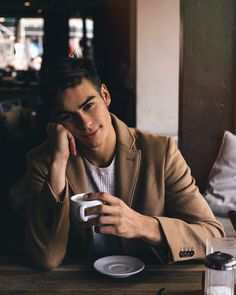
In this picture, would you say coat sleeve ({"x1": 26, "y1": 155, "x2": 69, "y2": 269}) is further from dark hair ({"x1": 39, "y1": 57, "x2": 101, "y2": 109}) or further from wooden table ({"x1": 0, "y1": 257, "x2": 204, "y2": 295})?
dark hair ({"x1": 39, "y1": 57, "x2": 101, "y2": 109})

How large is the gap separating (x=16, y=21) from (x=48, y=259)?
11.9 m

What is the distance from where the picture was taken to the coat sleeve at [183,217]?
5.33ft

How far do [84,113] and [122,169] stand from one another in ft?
0.85

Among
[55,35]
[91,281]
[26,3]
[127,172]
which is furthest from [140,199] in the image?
[26,3]

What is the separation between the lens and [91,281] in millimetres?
1491

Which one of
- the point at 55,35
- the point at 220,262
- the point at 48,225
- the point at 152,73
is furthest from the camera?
the point at 55,35

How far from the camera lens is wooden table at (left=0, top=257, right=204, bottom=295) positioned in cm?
142

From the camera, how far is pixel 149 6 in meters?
5.29

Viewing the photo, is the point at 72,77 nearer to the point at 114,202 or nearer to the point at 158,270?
the point at 114,202

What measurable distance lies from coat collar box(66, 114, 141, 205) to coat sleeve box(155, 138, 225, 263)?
123mm

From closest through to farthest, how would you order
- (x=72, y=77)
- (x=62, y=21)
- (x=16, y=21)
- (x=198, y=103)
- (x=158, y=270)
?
1. (x=158, y=270)
2. (x=72, y=77)
3. (x=198, y=103)
4. (x=62, y=21)
5. (x=16, y=21)

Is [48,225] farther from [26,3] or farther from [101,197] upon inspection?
[26,3]

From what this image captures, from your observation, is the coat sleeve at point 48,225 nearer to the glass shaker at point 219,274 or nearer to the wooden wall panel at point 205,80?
the glass shaker at point 219,274

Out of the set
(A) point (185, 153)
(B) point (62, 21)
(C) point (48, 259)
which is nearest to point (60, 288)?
(C) point (48, 259)
